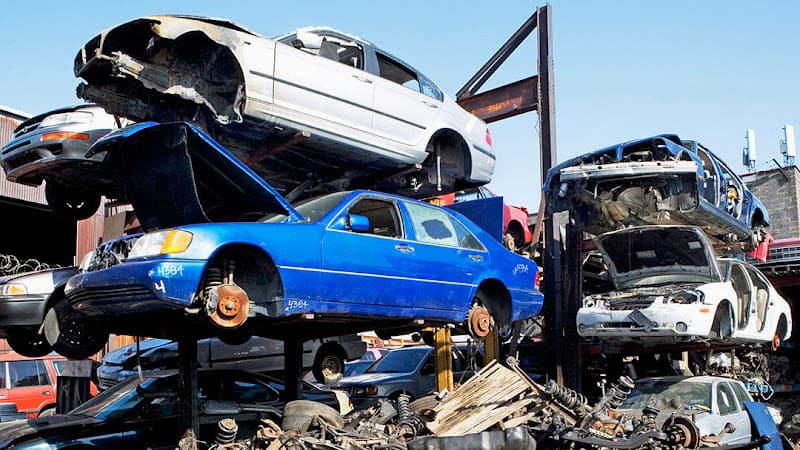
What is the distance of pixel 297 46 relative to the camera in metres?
7.47

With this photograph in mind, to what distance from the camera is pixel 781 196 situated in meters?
24.6

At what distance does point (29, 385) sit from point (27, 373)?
0.19 metres

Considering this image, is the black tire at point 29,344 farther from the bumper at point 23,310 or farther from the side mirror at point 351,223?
the side mirror at point 351,223

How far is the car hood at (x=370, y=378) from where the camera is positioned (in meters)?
10.5

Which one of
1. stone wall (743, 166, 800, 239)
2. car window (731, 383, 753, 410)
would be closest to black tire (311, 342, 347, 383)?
car window (731, 383, 753, 410)

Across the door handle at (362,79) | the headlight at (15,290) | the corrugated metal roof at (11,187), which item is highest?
the corrugated metal roof at (11,187)

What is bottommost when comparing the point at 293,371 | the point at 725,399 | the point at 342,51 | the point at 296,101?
the point at 725,399

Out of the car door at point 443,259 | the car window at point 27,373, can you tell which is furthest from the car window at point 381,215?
the car window at point 27,373

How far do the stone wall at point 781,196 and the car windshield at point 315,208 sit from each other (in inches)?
836

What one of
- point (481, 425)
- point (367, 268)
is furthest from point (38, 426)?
point (481, 425)

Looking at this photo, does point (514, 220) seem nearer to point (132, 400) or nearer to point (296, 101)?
point (296, 101)

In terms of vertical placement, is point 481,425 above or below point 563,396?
below

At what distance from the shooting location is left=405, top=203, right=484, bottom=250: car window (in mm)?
6945

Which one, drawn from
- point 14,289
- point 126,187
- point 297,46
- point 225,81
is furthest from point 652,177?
point 14,289
